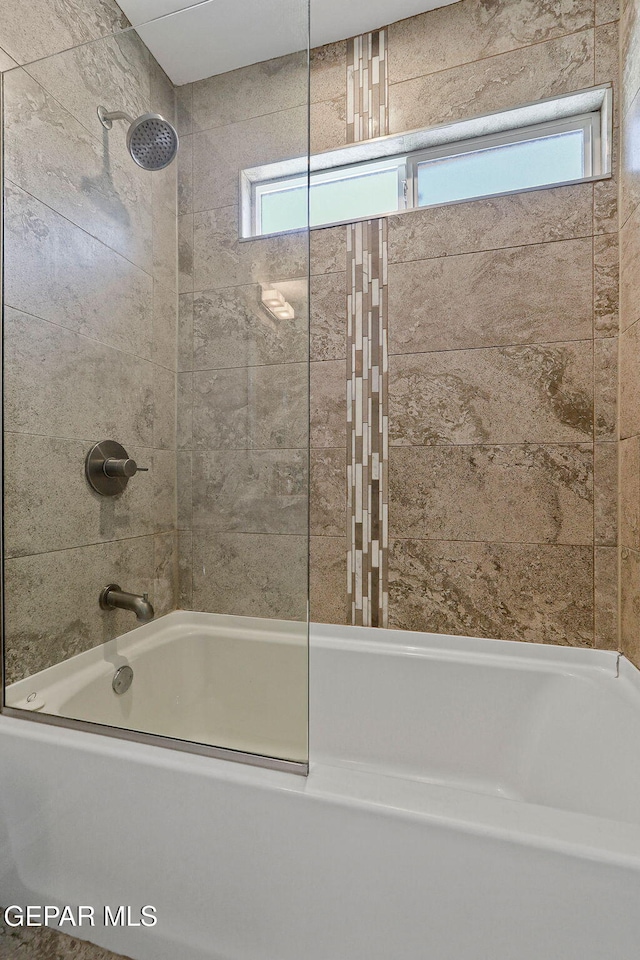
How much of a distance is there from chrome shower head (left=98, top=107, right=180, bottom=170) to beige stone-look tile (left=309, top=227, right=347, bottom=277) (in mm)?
772

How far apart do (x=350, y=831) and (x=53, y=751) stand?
0.64 meters

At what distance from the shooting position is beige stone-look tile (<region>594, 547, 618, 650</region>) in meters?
1.53

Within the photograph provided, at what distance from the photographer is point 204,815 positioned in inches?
35.9

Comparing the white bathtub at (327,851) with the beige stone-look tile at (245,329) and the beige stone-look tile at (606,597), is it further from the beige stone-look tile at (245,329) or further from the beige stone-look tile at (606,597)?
the beige stone-look tile at (245,329)

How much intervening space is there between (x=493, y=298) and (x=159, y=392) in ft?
3.62

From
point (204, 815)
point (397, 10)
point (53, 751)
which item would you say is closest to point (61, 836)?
point (53, 751)

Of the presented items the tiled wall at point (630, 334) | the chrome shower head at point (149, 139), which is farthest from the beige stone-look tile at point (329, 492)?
the chrome shower head at point (149, 139)

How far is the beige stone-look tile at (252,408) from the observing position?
104cm

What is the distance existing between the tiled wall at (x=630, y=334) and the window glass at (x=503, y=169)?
0.64ft

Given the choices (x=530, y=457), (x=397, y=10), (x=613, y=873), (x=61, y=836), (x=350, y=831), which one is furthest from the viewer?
(x=397, y=10)

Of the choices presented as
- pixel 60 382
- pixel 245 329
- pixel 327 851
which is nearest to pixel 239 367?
pixel 245 329

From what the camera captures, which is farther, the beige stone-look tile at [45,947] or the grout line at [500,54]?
the grout line at [500,54]

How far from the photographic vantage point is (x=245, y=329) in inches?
42.5

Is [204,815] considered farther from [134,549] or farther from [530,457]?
[530,457]
